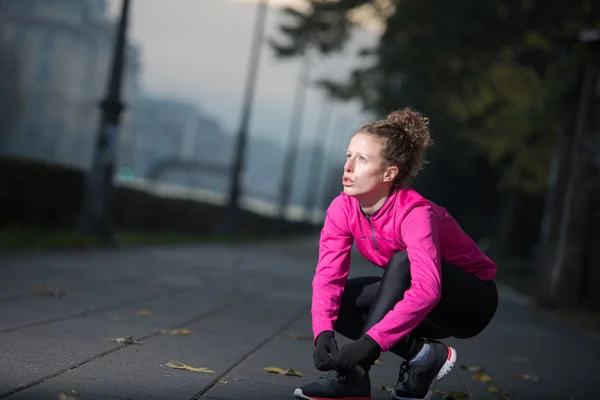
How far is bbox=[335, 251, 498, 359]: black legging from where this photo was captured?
4512mm

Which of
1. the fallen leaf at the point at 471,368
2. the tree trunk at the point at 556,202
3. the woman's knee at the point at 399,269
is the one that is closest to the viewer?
the woman's knee at the point at 399,269

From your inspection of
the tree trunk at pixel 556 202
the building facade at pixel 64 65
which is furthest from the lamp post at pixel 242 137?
the building facade at pixel 64 65

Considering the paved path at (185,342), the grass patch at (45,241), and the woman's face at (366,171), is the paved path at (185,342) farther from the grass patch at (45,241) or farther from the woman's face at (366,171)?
the woman's face at (366,171)

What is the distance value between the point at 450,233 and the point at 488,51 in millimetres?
16278

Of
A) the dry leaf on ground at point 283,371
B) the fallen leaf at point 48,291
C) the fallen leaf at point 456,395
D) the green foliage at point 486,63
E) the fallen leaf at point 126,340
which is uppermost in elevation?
the green foliage at point 486,63

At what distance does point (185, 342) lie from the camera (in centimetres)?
661

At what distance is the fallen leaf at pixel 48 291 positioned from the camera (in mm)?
8617

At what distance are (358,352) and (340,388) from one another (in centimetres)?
28

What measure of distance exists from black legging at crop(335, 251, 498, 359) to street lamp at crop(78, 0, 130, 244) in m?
13.3

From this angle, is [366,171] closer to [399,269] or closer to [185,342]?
[399,269]

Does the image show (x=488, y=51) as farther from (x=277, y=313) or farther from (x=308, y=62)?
(x=308, y=62)

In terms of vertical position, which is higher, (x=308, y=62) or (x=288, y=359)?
(x=308, y=62)

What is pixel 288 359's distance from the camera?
6.45m

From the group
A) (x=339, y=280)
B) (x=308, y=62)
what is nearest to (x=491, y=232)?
(x=308, y=62)
